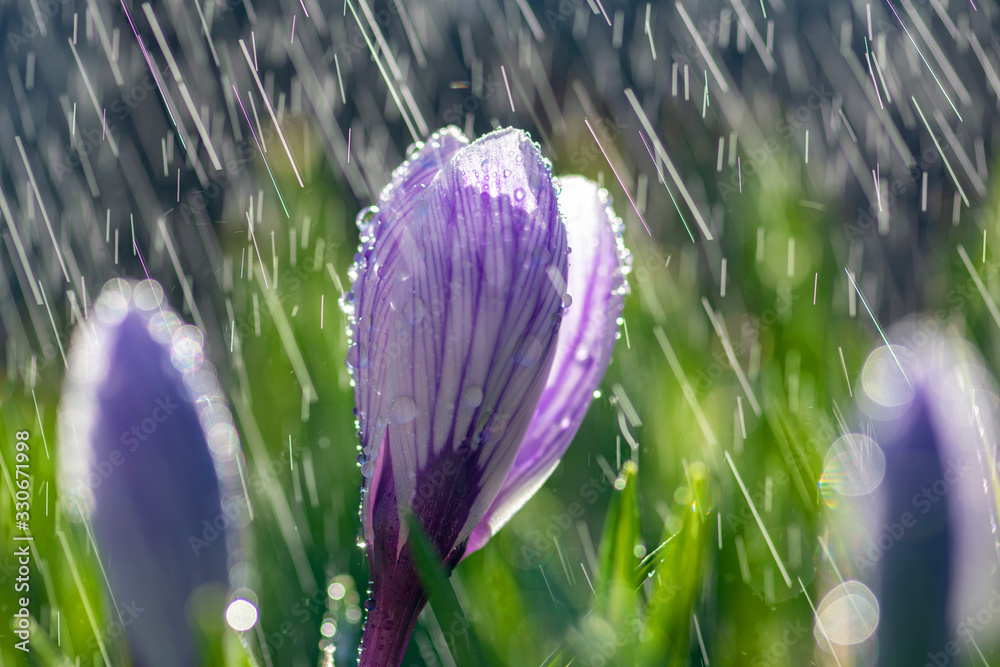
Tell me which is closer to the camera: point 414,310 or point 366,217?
point 414,310


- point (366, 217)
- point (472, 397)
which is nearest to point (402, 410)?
point (472, 397)

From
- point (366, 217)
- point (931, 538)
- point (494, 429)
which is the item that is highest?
point (366, 217)

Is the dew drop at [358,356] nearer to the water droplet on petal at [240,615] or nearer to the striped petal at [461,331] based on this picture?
the striped petal at [461,331]

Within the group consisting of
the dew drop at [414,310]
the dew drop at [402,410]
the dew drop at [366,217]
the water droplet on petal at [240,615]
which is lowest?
the water droplet on petal at [240,615]

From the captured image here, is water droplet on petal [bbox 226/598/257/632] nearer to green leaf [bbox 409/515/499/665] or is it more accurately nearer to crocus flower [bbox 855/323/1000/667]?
green leaf [bbox 409/515/499/665]

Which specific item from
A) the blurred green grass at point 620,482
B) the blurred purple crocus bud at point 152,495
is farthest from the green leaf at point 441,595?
the blurred purple crocus bud at point 152,495

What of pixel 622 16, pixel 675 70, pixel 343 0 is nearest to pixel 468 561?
pixel 675 70

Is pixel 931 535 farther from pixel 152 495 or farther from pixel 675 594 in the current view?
pixel 152 495

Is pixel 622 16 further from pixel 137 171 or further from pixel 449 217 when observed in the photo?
pixel 449 217
